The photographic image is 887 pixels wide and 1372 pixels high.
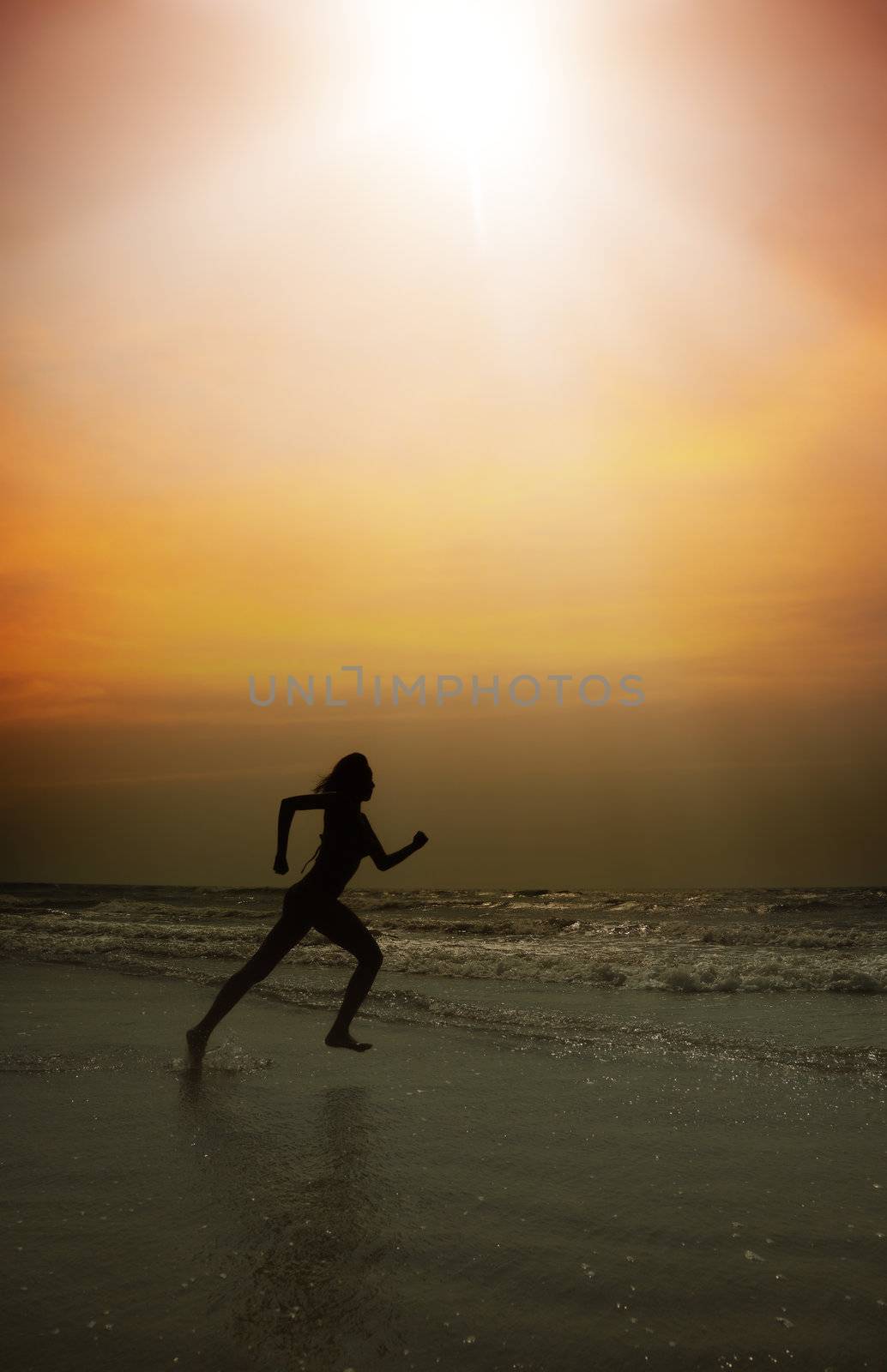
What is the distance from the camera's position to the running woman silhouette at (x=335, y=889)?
6.45 metres

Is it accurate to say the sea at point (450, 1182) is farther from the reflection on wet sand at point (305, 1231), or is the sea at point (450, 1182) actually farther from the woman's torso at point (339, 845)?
the woman's torso at point (339, 845)

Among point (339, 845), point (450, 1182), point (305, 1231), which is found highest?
point (339, 845)

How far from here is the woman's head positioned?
258 inches

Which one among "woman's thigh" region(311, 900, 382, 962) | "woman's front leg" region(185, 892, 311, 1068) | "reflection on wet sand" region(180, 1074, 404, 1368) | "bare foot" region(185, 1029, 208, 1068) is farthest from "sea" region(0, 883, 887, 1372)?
"woman's thigh" region(311, 900, 382, 962)

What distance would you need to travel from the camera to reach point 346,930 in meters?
6.59

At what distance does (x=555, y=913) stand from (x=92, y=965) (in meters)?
21.7

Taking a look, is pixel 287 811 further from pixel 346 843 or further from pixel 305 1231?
pixel 305 1231

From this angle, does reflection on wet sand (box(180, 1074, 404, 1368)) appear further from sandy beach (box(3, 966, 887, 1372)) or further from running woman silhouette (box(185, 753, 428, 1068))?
running woman silhouette (box(185, 753, 428, 1068))

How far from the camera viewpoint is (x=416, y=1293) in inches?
126

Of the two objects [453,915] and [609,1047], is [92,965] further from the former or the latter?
[453,915]

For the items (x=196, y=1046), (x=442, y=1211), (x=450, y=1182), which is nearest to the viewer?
(x=442, y=1211)

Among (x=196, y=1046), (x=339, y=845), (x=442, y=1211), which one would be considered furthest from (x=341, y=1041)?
(x=442, y=1211)

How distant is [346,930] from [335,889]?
27cm

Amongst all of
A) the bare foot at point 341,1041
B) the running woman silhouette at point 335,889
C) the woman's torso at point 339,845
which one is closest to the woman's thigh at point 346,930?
the running woman silhouette at point 335,889
